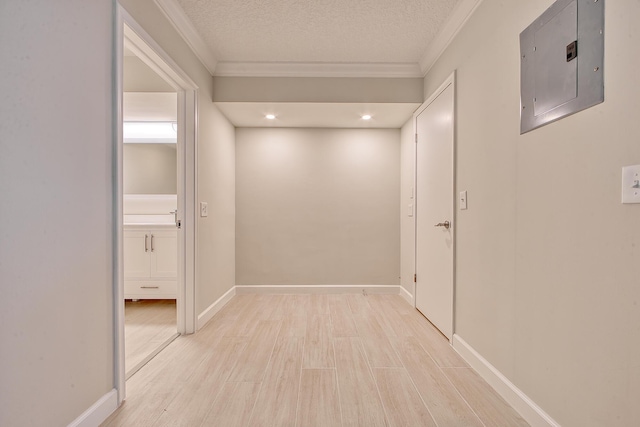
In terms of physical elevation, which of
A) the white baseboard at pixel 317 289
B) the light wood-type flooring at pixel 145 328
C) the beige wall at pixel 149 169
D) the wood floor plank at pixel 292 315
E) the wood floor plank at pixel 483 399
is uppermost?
the beige wall at pixel 149 169

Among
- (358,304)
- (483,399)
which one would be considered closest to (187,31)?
(358,304)

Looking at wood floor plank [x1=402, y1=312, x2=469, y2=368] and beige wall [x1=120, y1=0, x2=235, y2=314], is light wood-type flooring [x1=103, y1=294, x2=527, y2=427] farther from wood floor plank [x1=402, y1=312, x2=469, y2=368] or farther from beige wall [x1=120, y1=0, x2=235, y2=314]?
beige wall [x1=120, y1=0, x2=235, y2=314]

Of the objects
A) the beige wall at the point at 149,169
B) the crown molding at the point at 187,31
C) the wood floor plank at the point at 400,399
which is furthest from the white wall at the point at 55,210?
the beige wall at the point at 149,169

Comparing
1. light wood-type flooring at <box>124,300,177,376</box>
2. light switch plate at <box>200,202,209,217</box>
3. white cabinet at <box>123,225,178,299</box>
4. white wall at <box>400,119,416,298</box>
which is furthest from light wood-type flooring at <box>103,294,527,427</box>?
light switch plate at <box>200,202,209,217</box>

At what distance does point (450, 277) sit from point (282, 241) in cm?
212

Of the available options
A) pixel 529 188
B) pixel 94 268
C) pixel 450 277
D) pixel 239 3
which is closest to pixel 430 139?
pixel 450 277

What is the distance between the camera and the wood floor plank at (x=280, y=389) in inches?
58.7

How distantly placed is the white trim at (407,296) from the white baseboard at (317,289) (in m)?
0.11

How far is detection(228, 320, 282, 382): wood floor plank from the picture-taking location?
6.18ft

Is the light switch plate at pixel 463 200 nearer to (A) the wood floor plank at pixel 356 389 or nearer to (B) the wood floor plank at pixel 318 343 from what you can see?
(A) the wood floor plank at pixel 356 389

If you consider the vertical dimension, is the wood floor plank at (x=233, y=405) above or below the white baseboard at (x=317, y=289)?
below

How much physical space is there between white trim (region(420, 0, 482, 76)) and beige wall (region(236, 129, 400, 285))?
44.6 inches

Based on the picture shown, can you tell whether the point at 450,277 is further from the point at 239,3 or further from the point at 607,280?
the point at 239,3

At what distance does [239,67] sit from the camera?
301 centimetres
